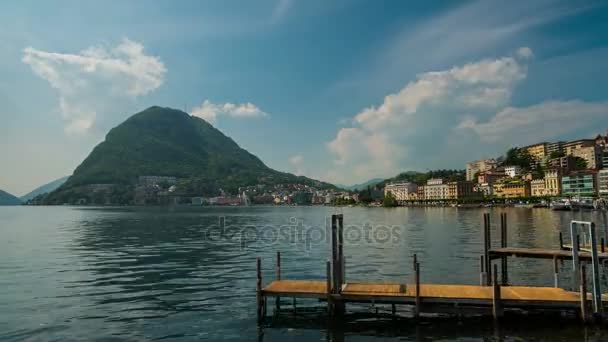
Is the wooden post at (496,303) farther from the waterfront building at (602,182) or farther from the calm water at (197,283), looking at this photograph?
the waterfront building at (602,182)

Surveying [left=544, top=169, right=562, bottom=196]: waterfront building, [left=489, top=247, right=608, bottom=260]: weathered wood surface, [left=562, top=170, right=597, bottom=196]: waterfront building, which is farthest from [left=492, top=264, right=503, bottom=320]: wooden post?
[left=544, top=169, right=562, bottom=196]: waterfront building

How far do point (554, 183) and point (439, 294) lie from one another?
203507 mm

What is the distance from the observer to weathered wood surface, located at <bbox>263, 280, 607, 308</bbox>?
19.1 m

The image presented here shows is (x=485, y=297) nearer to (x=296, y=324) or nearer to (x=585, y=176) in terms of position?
(x=296, y=324)

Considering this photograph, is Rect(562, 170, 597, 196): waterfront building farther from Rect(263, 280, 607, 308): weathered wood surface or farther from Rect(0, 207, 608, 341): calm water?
Rect(263, 280, 607, 308): weathered wood surface

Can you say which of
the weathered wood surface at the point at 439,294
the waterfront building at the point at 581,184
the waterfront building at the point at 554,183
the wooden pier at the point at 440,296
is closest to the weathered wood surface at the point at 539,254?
the wooden pier at the point at 440,296

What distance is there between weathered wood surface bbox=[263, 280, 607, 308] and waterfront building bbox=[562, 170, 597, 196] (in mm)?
183702

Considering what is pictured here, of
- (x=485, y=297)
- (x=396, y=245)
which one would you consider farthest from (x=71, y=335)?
(x=396, y=245)

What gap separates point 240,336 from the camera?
61.0ft

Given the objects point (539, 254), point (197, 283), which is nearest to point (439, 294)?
point (539, 254)

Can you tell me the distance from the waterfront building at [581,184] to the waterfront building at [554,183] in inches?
125

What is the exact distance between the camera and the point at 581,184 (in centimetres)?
18250

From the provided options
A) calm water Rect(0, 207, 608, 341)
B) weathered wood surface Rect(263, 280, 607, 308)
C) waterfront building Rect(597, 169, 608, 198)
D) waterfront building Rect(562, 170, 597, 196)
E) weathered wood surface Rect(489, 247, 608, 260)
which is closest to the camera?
calm water Rect(0, 207, 608, 341)

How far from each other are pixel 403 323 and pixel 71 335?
46.2ft
